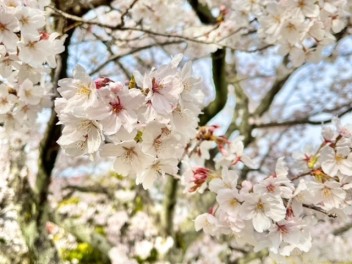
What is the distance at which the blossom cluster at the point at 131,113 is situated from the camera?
4.70 ft

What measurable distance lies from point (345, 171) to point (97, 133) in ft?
3.18

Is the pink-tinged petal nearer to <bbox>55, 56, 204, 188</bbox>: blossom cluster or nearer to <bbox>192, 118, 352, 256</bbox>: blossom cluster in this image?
<bbox>192, 118, 352, 256</bbox>: blossom cluster

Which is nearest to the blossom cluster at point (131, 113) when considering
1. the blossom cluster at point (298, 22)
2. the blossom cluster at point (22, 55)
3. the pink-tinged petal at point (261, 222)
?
the blossom cluster at point (22, 55)

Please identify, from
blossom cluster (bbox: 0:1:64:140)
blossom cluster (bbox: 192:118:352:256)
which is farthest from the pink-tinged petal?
A: blossom cluster (bbox: 0:1:64:140)

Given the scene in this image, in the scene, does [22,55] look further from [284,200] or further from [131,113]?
[284,200]

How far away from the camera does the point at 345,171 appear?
195 cm

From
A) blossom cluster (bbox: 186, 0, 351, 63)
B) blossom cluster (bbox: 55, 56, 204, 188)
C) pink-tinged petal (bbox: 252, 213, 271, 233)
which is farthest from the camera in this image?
blossom cluster (bbox: 186, 0, 351, 63)

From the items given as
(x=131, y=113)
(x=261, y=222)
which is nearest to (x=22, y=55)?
(x=131, y=113)

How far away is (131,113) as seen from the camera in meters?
1.44

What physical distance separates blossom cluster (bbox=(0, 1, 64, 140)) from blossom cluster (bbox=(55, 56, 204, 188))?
1.03ft

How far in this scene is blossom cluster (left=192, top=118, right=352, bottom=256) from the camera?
189cm

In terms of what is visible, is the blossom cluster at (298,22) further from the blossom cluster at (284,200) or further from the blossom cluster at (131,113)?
the blossom cluster at (131,113)

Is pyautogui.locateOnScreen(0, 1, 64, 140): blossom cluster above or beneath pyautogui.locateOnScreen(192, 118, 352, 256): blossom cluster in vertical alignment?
above

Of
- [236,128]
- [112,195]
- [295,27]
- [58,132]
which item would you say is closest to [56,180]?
[112,195]
